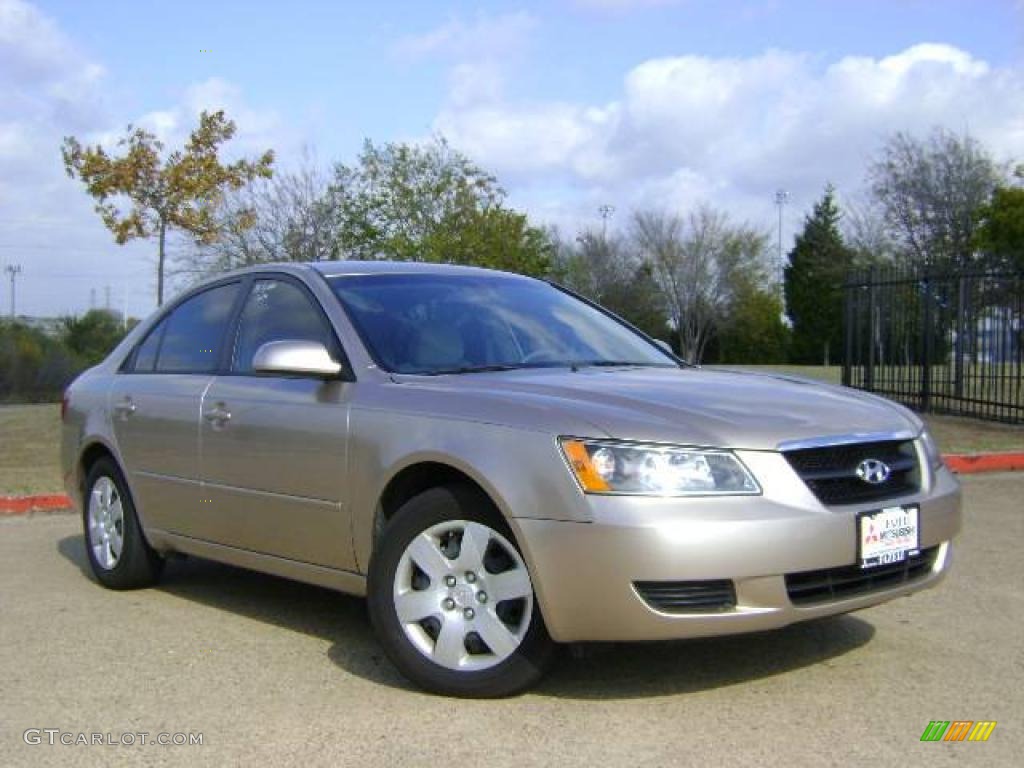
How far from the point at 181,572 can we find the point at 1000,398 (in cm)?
1082

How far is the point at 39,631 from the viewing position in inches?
208

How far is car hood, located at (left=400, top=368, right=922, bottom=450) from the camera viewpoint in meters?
3.84

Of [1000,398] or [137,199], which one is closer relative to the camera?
[1000,398]

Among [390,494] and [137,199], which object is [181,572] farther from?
[137,199]

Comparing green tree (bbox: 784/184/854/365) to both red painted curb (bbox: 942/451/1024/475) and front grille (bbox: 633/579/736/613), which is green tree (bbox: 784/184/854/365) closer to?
red painted curb (bbox: 942/451/1024/475)

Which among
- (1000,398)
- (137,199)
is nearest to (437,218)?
(137,199)

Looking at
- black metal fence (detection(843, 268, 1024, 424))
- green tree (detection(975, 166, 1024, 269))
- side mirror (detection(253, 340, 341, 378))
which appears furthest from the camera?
green tree (detection(975, 166, 1024, 269))

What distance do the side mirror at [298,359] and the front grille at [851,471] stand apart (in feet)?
5.95

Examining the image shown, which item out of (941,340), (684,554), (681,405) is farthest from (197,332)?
(941,340)

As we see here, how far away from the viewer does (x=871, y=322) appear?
16.0 m

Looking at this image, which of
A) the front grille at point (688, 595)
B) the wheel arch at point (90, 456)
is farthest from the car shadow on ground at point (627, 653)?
the wheel arch at point (90, 456)

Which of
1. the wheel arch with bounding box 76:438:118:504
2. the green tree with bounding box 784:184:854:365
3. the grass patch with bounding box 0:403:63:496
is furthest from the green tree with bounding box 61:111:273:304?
the green tree with bounding box 784:184:854:365

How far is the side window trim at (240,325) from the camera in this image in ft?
15.7

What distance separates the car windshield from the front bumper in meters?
1.15
